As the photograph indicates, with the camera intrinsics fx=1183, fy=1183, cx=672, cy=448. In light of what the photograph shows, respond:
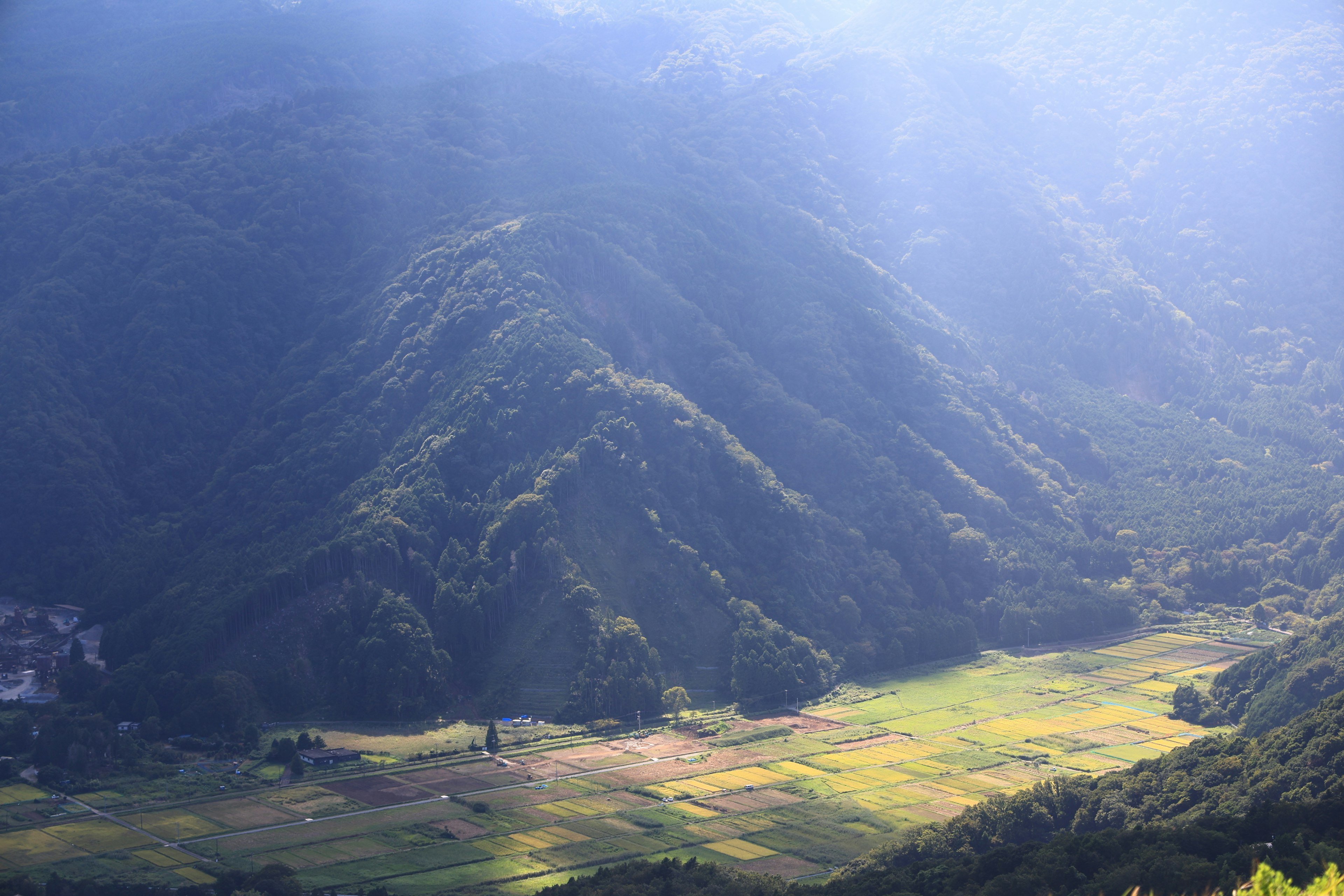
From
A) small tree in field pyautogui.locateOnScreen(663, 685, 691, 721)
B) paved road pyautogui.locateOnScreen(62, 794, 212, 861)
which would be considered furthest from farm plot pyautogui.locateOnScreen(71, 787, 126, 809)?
small tree in field pyautogui.locateOnScreen(663, 685, 691, 721)

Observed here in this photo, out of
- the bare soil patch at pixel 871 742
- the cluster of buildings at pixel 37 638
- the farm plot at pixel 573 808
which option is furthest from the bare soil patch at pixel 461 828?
the cluster of buildings at pixel 37 638

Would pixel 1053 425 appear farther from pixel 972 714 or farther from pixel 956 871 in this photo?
pixel 956 871

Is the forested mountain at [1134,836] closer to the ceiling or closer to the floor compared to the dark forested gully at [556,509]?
closer to the floor

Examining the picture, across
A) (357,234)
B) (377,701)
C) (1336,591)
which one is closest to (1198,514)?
(1336,591)

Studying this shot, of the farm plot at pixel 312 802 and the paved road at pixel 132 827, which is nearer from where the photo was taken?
the paved road at pixel 132 827

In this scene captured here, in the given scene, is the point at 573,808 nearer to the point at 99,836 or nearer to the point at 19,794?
the point at 99,836

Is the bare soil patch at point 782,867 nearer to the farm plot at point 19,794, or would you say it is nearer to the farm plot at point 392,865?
the farm plot at point 392,865

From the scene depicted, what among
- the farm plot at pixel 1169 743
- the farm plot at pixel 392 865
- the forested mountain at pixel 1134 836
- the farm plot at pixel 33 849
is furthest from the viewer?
the farm plot at pixel 1169 743
